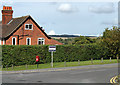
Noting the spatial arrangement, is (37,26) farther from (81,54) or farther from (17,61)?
(17,61)

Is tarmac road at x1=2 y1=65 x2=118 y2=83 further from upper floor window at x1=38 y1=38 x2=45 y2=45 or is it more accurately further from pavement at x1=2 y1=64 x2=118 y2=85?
upper floor window at x1=38 y1=38 x2=45 y2=45

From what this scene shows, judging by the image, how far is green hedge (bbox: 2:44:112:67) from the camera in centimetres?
3419

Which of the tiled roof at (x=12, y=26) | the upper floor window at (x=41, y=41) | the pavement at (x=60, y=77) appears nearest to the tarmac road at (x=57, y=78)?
the pavement at (x=60, y=77)

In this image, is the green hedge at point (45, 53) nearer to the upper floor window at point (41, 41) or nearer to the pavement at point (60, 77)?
the pavement at point (60, 77)

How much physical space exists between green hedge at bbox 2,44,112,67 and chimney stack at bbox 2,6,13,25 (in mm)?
18748

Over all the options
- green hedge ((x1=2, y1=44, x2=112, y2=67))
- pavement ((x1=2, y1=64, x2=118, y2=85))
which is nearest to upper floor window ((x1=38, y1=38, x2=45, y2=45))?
green hedge ((x1=2, y1=44, x2=112, y2=67))

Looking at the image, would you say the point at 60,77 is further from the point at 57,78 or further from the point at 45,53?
the point at 45,53

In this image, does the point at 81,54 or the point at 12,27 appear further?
the point at 12,27

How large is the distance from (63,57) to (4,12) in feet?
65.0

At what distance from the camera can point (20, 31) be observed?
49906 mm

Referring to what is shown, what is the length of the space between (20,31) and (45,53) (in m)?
13.1

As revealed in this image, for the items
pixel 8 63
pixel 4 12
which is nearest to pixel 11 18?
pixel 4 12

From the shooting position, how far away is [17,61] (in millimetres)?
35031

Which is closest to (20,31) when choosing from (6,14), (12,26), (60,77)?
(12,26)
